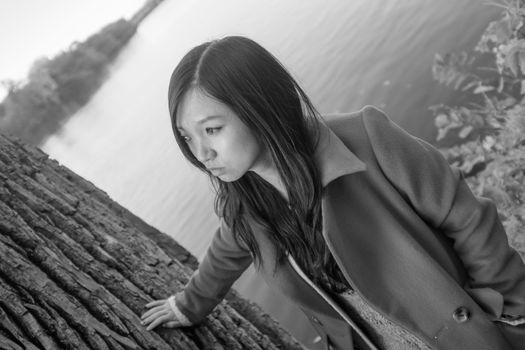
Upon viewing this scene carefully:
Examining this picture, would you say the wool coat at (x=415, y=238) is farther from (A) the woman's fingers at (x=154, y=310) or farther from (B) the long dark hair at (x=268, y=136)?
(A) the woman's fingers at (x=154, y=310)

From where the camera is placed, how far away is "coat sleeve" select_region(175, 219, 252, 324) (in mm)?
1830

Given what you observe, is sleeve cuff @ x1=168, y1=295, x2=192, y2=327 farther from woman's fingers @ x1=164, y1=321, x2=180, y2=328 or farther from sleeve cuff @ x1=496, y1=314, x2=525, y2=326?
sleeve cuff @ x1=496, y1=314, x2=525, y2=326

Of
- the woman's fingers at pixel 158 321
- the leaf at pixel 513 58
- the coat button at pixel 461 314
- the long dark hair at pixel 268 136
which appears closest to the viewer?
the long dark hair at pixel 268 136

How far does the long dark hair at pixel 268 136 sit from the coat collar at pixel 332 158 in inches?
0.9

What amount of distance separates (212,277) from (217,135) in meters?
0.77

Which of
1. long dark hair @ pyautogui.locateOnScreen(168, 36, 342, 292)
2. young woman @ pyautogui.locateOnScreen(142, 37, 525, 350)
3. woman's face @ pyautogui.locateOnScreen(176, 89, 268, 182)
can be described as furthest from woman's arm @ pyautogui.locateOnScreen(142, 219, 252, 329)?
woman's face @ pyautogui.locateOnScreen(176, 89, 268, 182)

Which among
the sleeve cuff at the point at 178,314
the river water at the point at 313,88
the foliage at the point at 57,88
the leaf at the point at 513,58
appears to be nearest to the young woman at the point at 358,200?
the sleeve cuff at the point at 178,314

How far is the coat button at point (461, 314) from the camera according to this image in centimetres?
144

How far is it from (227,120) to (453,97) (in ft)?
24.1

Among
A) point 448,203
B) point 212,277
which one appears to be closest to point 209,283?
point 212,277

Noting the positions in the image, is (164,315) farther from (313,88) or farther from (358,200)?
(313,88)

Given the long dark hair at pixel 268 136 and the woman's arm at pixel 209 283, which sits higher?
the long dark hair at pixel 268 136

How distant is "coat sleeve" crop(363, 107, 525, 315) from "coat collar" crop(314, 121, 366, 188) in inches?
3.5

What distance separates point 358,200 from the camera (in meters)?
1.44
